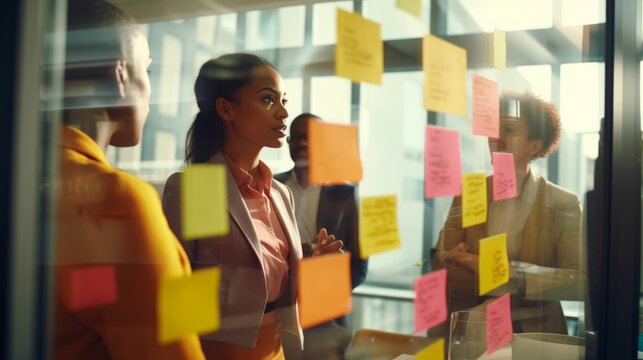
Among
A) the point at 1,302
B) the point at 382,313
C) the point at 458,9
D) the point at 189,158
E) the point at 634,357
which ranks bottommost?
the point at 634,357

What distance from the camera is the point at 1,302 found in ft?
1.53

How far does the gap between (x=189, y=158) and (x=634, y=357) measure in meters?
1.28

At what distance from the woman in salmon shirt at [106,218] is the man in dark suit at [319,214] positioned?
25 centimetres

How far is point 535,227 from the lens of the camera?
1591 millimetres

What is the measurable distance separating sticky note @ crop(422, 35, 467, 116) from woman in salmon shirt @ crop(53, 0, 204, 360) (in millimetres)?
541

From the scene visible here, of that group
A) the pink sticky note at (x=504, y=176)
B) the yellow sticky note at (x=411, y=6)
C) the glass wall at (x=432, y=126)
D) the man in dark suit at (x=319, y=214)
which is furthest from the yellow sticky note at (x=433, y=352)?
the yellow sticky note at (x=411, y=6)

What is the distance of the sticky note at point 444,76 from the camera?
1047 mm

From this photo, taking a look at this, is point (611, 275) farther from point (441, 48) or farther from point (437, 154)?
point (441, 48)

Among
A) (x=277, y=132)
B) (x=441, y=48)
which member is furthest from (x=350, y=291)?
(x=441, y=48)

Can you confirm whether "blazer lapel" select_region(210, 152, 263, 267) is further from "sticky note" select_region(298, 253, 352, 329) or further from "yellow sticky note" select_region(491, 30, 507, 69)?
"yellow sticky note" select_region(491, 30, 507, 69)

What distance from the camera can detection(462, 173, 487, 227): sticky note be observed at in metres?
1.23

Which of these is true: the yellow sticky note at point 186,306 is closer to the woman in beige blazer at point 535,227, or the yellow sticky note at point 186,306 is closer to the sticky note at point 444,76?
the sticky note at point 444,76

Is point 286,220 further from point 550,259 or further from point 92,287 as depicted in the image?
point 550,259

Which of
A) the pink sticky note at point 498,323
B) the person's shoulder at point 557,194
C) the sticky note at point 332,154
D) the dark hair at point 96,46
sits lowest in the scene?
the pink sticky note at point 498,323
